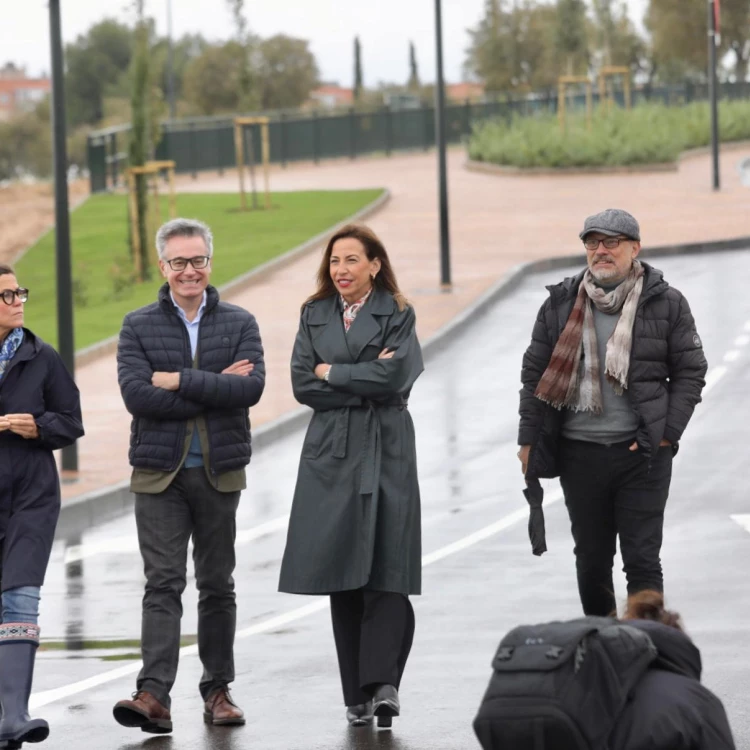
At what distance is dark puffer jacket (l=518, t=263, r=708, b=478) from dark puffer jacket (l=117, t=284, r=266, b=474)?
110cm

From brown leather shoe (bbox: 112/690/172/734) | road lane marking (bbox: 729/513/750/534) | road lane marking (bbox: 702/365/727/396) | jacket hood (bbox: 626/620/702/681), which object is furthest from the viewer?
road lane marking (bbox: 702/365/727/396)

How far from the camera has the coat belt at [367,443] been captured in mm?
7371

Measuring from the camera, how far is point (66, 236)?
15.3 meters

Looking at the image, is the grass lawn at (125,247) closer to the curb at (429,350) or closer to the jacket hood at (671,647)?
the curb at (429,350)

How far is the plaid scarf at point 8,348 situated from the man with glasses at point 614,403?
6.61 feet

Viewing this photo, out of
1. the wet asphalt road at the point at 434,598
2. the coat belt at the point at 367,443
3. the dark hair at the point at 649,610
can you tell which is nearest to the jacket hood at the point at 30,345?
the coat belt at the point at 367,443

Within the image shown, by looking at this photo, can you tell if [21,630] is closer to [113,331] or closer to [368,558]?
[368,558]

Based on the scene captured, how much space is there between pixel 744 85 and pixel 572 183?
3042cm

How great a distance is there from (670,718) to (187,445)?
369cm

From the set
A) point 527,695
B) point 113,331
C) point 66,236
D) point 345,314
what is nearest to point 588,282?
point 345,314

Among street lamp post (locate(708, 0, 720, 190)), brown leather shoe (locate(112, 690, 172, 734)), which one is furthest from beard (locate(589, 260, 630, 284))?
street lamp post (locate(708, 0, 720, 190))

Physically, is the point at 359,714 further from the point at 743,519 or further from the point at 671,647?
the point at 743,519

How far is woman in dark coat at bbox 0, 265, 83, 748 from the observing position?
283 inches

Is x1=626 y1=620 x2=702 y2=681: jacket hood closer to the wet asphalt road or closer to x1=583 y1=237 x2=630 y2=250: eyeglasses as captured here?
the wet asphalt road
